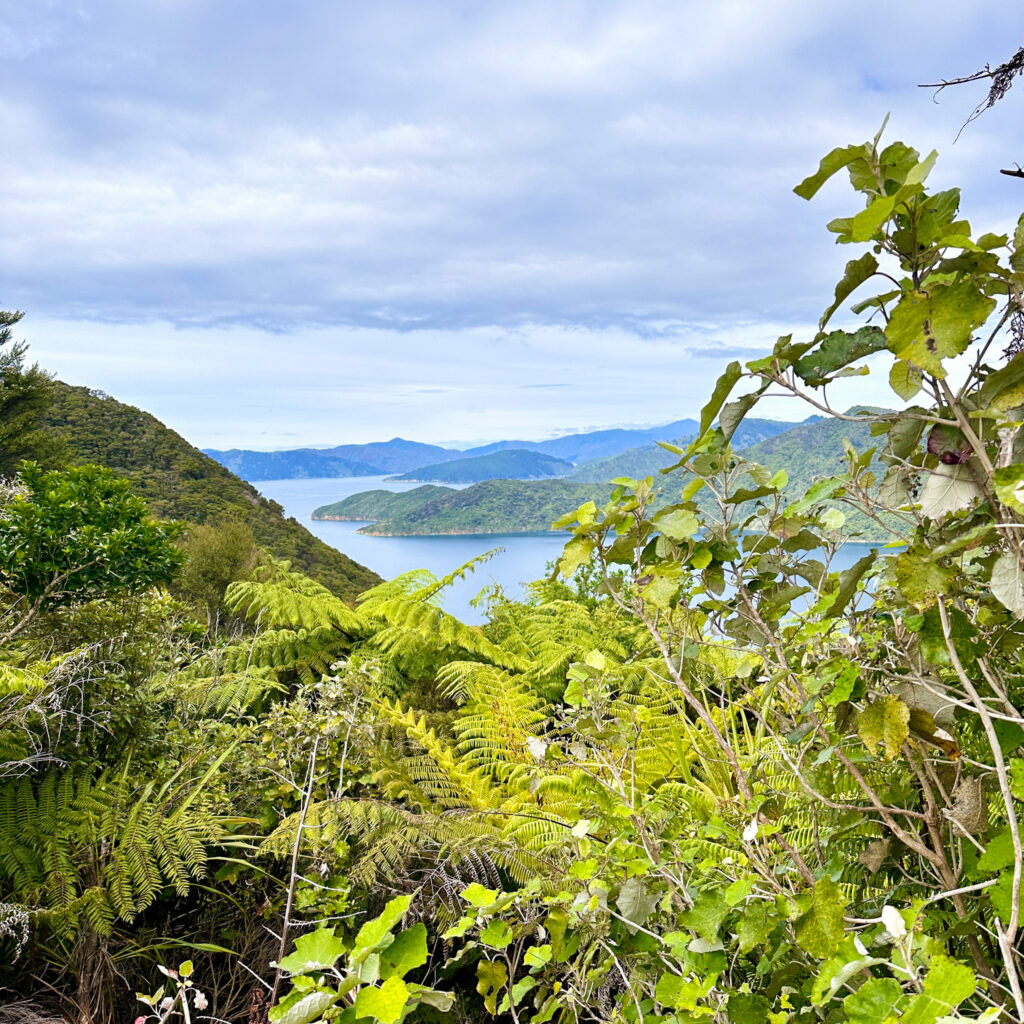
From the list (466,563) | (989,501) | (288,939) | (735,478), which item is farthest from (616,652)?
(989,501)

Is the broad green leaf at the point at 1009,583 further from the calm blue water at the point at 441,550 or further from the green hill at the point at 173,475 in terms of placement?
the green hill at the point at 173,475

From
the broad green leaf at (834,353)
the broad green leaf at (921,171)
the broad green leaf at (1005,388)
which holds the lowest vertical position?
the broad green leaf at (1005,388)

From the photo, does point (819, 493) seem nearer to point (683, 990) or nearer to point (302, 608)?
point (683, 990)

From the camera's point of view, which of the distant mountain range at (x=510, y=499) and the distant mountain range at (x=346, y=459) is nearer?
the distant mountain range at (x=510, y=499)

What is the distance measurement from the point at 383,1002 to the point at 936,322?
29.6 inches

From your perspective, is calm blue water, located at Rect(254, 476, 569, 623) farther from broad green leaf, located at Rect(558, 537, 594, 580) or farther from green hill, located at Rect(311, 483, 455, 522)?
green hill, located at Rect(311, 483, 455, 522)

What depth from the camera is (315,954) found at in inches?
24.7

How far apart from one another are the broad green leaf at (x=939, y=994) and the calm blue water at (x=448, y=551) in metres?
0.62

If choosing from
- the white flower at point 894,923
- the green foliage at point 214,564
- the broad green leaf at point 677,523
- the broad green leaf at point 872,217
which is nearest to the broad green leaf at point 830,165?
the broad green leaf at point 872,217

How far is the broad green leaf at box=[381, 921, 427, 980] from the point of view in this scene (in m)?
0.63

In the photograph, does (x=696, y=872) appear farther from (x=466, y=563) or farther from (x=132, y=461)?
(x=132, y=461)

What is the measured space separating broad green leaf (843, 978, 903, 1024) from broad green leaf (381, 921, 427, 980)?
1.17 feet

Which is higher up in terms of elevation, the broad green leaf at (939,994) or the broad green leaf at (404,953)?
the broad green leaf at (939,994)

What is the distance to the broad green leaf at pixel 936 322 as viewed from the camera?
573 millimetres
